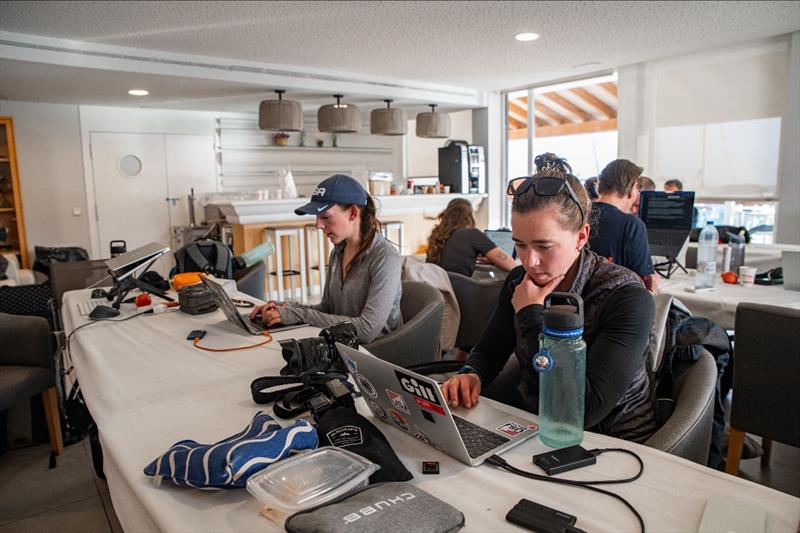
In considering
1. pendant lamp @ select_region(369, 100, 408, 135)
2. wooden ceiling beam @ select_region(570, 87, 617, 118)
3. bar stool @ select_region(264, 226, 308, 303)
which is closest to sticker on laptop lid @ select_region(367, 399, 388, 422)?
bar stool @ select_region(264, 226, 308, 303)

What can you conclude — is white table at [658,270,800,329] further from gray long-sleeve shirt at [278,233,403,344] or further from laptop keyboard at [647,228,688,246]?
gray long-sleeve shirt at [278,233,403,344]

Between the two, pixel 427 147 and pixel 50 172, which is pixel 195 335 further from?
pixel 427 147

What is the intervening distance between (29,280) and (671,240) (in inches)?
242

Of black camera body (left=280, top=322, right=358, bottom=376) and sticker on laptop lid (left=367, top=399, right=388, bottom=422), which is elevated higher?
black camera body (left=280, top=322, right=358, bottom=376)

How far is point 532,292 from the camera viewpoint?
4.66ft

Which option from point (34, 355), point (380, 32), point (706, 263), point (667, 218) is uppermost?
point (380, 32)

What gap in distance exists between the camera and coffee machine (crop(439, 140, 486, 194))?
7367 mm

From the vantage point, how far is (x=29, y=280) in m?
5.84

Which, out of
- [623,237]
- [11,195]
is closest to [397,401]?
[623,237]

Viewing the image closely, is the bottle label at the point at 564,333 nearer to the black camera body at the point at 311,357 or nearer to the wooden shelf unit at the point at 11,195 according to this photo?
the black camera body at the point at 311,357

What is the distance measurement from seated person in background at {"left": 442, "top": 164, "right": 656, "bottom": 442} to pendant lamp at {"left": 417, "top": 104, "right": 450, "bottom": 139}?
17.5 feet

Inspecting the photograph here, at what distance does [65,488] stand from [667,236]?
357 cm

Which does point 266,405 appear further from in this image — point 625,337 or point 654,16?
point 654,16

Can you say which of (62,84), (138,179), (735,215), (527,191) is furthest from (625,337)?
(138,179)
